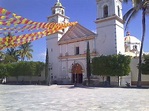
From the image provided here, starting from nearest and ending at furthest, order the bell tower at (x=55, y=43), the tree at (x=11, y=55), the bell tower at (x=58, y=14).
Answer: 1. the bell tower at (x=55, y=43)
2. the bell tower at (x=58, y=14)
3. the tree at (x=11, y=55)

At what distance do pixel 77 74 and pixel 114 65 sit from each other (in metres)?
9.26

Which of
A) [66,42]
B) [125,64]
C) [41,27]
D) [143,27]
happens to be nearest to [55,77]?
[66,42]

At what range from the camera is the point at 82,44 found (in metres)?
38.9

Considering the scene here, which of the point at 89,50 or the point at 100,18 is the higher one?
the point at 100,18

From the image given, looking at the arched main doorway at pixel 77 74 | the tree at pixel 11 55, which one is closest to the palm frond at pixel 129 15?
the arched main doorway at pixel 77 74

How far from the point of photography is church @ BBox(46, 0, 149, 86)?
115 ft

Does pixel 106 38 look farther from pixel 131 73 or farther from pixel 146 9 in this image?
pixel 146 9

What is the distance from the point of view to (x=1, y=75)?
46.7 meters

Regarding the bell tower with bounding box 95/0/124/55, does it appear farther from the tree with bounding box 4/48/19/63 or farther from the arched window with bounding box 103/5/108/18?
the tree with bounding box 4/48/19/63

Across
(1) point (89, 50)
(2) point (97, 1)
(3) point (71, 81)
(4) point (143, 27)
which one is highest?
(2) point (97, 1)

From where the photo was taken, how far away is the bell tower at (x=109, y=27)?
34.8 meters

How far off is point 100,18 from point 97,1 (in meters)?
3.31

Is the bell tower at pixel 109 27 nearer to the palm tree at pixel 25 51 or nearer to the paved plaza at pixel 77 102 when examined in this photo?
the paved plaza at pixel 77 102

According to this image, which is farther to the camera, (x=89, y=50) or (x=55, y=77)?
(x=55, y=77)
